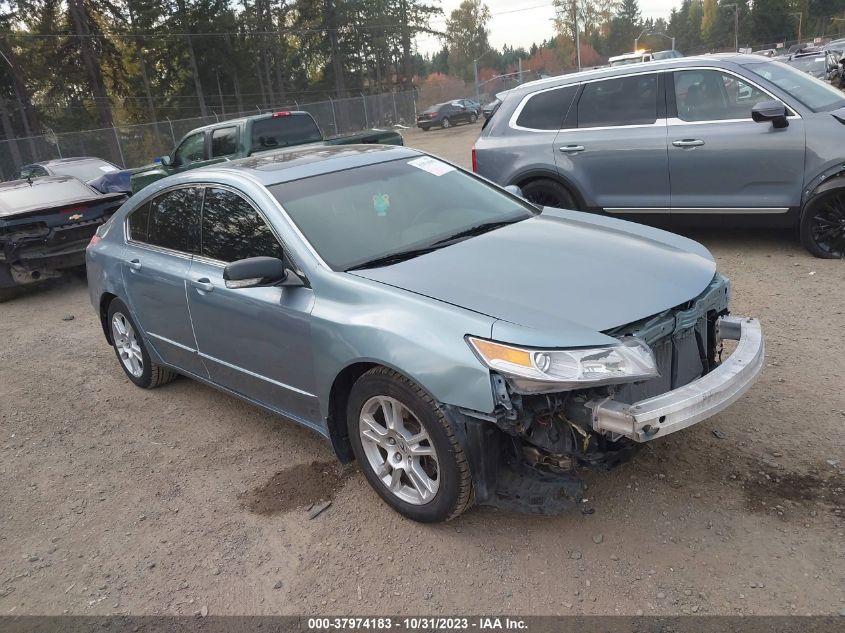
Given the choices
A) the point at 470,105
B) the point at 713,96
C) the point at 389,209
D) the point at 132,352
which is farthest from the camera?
the point at 470,105

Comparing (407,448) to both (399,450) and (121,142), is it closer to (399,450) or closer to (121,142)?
(399,450)

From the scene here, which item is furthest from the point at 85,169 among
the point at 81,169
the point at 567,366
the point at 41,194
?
the point at 567,366

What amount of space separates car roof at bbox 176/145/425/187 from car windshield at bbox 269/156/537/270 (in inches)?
2.6

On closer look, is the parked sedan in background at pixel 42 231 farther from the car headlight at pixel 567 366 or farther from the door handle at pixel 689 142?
the car headlight at pixel 567 366

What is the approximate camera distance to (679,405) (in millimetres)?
2586

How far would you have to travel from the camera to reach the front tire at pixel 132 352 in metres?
4.96

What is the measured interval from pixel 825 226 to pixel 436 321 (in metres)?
4.85

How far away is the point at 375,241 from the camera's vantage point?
11.6ft

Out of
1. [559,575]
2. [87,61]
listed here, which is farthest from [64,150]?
[559,575]

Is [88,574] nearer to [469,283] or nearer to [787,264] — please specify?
[469,283]

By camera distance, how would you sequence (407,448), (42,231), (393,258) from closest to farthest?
(407,448) < (393,258) < (42,231)

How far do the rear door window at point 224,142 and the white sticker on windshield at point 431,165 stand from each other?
7.02 meters

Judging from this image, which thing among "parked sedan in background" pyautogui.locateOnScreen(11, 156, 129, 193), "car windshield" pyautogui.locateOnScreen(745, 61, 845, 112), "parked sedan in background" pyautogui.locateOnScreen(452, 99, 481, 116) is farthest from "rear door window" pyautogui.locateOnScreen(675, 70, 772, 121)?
"parked sedan in background" pyautogui.locateOnScreen(452, 99, 481, 116)

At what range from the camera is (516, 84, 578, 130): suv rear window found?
7.24 meters
